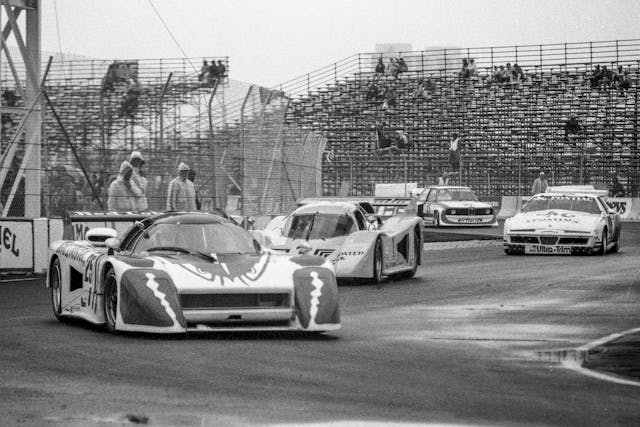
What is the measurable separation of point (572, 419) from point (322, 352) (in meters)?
3.28

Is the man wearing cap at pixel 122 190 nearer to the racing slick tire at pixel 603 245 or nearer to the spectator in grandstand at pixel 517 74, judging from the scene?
the racing slick tire at pixel 603 245

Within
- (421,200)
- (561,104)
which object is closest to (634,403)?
(421,200)

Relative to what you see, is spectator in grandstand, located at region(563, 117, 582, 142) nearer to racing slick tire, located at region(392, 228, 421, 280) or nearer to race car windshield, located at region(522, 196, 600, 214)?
race car windshield, located at region(522, 196, 600, 214)

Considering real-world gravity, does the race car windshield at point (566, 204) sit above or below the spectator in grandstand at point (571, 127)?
below

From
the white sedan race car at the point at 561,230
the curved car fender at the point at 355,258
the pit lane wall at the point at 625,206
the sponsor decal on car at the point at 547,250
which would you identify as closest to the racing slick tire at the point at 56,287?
the curved car fender at the point at 355,258

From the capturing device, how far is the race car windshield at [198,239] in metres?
11.5

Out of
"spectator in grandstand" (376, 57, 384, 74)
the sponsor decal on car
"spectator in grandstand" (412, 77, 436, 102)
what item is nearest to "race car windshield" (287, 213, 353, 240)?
the sponsor decal on car

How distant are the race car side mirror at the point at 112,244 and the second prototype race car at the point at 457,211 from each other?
2821 centimetres

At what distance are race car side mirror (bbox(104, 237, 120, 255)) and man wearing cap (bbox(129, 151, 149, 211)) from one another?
30.3 ft

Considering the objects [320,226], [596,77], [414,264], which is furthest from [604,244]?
[596,77]

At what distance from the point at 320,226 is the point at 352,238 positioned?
65 cm

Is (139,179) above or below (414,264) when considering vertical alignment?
above

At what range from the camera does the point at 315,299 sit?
1073 centimetres

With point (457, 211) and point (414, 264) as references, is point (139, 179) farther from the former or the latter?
point (457, 211)
